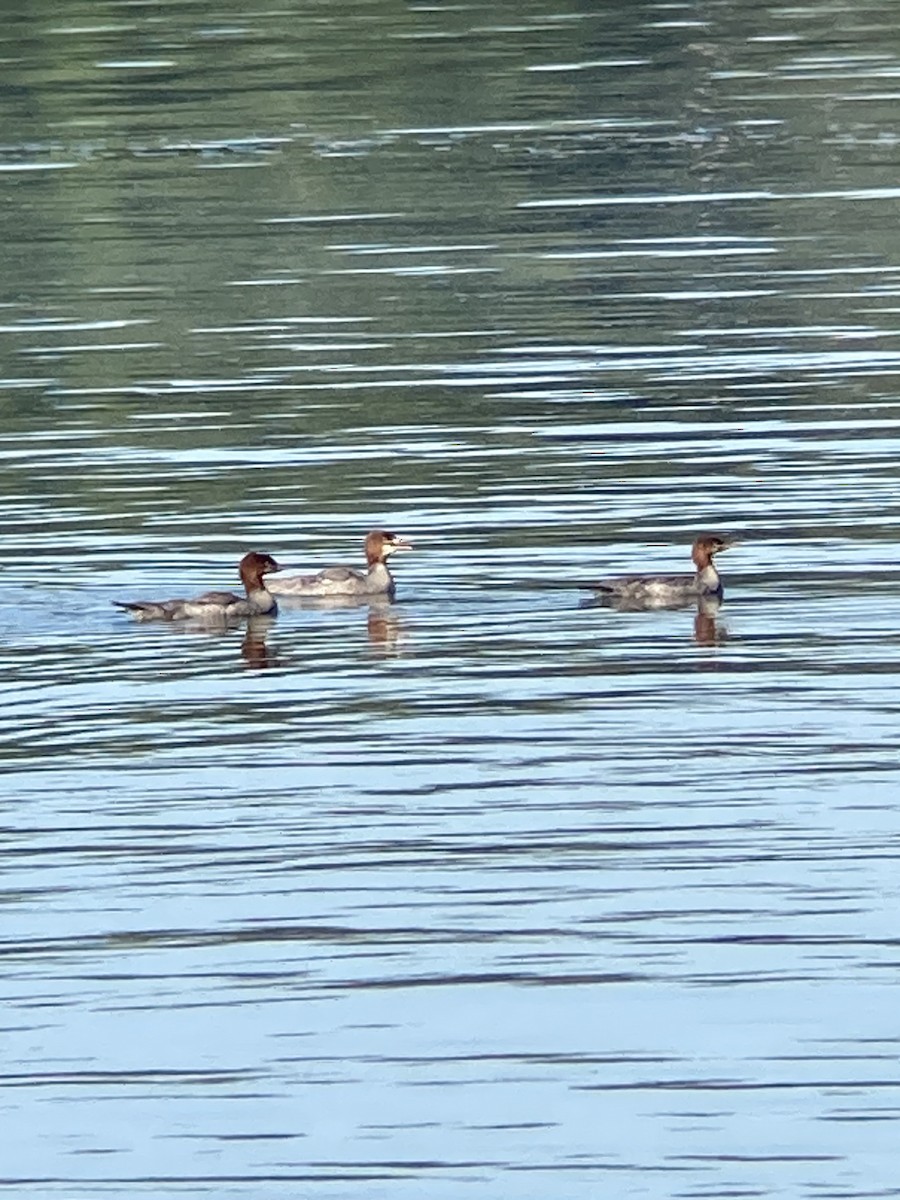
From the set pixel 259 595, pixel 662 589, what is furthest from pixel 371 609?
pixel 662 589

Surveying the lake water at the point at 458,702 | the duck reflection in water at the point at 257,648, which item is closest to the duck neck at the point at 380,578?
the lake water at the point at 458,702

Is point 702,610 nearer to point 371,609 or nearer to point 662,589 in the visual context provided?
point 662,589

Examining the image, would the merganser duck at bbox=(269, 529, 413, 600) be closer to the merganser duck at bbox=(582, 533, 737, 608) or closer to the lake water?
the lake water

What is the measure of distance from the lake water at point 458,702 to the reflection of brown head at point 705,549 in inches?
17.2

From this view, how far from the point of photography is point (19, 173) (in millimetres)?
49344

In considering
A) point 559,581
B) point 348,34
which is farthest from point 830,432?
point 348,34

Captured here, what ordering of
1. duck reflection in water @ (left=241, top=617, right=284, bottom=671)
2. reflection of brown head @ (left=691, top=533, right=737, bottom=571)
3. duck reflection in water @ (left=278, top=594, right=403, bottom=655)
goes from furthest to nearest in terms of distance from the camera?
reflection of brown head @ (left=691, top=533, right=737, bottom=571) < duck reflection in water @ (left=278, top=594, right=403, bottom=655) < duck reflection in water @ (left=241, top=617, right=284, bottom=671)

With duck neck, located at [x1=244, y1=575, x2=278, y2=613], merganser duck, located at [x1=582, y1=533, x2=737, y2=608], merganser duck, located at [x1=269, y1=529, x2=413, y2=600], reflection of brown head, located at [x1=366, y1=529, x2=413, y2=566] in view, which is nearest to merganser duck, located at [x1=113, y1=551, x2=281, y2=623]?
duck neck, located at [x1=244, y1=575, x2=278, y2=613]

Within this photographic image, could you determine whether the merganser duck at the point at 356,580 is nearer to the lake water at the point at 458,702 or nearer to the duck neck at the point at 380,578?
the duck neck at the point at 380,578

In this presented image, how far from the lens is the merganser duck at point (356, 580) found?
22.2m

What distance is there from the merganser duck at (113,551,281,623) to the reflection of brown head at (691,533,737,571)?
2.85m

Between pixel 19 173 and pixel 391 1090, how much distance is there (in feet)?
124

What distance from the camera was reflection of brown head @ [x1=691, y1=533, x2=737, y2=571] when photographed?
71.5 feet

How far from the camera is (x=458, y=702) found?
19312 millimetres
